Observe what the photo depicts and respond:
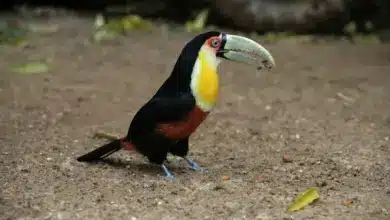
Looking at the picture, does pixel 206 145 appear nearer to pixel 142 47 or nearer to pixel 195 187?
pixel 195 187

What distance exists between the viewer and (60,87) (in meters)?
5.91

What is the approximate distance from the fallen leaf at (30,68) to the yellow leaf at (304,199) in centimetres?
373

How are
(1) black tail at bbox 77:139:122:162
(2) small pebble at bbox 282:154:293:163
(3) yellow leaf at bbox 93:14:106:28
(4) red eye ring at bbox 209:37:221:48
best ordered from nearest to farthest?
(4) red eye ring at bbox 209:37:221:48 < (1) black tail at bbox 77:139:122:162 < (2) small pebble at bbox 282:154:293:163 < (3) yellow leaf at bbox 93:14:106:28

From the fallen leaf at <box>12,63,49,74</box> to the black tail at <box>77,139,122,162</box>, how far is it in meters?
2.62

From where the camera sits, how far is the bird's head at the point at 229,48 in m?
3.77

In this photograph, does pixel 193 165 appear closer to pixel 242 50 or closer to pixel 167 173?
pixel 167 173

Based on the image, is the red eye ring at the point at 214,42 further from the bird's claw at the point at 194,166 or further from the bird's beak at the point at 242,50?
the bird's claw at the point at 194,166

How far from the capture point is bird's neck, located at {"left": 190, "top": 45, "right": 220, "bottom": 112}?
3680mm

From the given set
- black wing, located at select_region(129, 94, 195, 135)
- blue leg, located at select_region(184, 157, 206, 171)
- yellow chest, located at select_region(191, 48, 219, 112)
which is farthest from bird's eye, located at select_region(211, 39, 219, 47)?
blue leg, located at select_region(184, 157, 206, 171)

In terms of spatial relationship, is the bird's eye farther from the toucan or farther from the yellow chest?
the yellow chest

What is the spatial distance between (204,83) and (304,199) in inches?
33.7

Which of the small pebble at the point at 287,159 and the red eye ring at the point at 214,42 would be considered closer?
the red eye ring at the point at 214,42

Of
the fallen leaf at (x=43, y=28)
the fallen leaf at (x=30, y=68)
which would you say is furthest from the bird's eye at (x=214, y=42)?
the fallen leaf at (x=43, y=28)

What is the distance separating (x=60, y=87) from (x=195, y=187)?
2.59 meters
